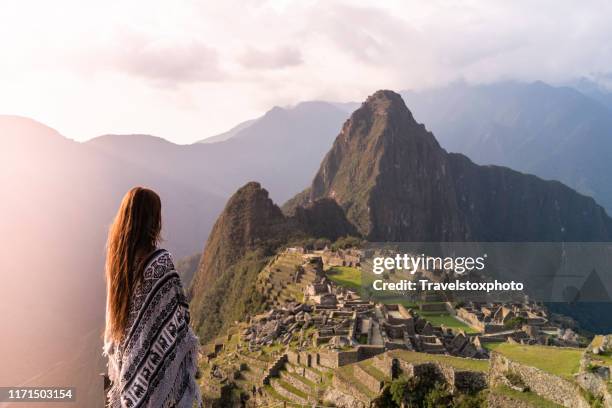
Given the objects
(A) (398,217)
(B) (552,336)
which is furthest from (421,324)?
(A) (398,217)

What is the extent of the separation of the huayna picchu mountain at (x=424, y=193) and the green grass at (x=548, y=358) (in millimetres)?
86955

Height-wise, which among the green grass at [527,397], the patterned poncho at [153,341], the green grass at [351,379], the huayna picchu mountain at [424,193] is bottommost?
the green grass at [351,379]

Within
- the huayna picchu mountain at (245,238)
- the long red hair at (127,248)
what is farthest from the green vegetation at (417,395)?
the huayna picchu mountain at (245,238)

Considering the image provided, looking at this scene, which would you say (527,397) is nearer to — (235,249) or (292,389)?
(292,389)

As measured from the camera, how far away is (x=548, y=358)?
9891 millimetres

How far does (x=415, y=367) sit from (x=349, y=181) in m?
104

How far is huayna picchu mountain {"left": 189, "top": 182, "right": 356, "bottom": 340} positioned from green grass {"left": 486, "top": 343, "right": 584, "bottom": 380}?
40.9 m

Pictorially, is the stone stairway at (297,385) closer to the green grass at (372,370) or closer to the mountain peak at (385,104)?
the green grass at (372,370)

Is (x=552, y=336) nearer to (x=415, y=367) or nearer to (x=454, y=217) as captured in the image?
(x=415, y=367)

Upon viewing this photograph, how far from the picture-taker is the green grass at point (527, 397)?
8.69 metres

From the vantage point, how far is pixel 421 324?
824 inches

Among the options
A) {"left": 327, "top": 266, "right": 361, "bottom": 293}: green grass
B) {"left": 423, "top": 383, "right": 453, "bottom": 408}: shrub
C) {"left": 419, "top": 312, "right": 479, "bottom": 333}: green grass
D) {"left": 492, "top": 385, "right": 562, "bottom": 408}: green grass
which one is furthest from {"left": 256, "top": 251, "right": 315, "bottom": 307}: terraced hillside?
{"left": 492, "top": 385, "right": 562, "bottom": 408}: green grass

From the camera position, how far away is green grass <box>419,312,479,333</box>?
77.2ft

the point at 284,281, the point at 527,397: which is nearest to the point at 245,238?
the point at 284,281
